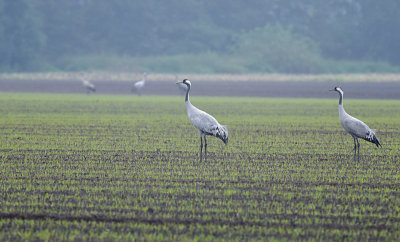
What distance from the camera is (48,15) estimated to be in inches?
3526

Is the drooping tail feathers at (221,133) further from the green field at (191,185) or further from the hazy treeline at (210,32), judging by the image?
the hazy treeline at (210,32)

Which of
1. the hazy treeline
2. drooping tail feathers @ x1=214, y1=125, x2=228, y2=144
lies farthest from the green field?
the hazy treeline

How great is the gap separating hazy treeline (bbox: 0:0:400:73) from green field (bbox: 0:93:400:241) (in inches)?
2503

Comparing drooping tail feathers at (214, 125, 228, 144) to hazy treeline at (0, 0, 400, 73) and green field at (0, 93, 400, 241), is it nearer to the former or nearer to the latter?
A: green field at (0, 93, 400, 241)

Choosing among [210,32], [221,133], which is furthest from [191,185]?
[210,32]

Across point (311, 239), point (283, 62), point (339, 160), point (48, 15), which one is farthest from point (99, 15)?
point (311, 239)

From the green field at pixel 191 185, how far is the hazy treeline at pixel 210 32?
63566 mm

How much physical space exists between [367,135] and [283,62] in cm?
6985

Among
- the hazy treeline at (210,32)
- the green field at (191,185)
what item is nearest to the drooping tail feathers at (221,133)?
the green field at (191,185)

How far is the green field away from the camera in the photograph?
8.53m

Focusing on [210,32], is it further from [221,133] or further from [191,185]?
[191,185]

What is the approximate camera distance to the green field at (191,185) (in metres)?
8.53

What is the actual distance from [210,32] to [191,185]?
264 ft

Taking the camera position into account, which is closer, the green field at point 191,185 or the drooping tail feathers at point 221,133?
the green field at point 191,185
